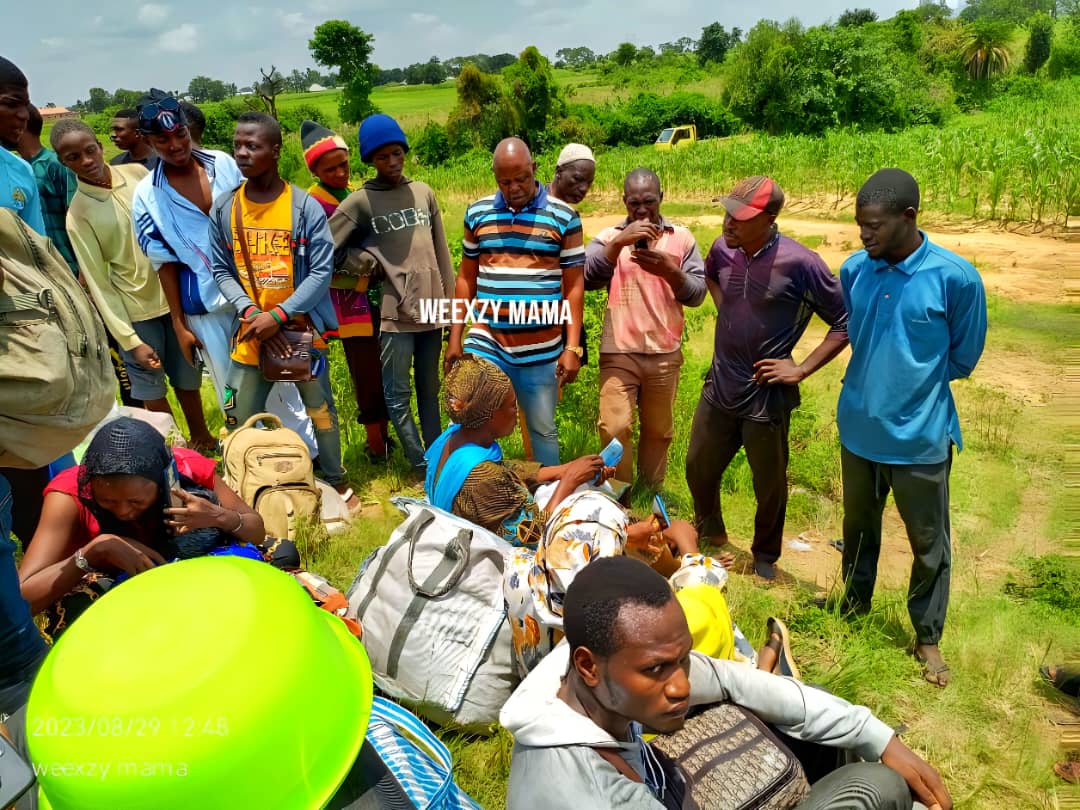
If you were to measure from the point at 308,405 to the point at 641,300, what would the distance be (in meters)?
1.96

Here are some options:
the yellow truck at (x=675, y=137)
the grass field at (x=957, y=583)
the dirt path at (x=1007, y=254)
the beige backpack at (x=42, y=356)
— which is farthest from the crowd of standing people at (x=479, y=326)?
the yellow truck at (x=675, y=137)

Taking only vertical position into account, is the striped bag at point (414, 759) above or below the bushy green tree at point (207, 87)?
below

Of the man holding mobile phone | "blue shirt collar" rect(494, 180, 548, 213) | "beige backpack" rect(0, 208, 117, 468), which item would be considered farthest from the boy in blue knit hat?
"beige backpack" rect(0, 208, 117, 468)

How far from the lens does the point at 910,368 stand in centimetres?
291

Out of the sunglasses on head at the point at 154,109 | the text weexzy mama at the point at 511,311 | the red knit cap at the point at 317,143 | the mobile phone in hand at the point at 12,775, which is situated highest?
the sunglasses on head at the point at 154,109

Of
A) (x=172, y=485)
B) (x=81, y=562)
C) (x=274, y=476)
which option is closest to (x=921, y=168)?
(x=274, y=476)

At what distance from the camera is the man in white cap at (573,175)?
14.3ft

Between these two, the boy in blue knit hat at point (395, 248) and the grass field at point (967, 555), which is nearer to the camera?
the grass field at point (967, 555)

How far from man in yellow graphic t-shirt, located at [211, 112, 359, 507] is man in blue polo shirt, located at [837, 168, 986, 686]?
8.71 feet

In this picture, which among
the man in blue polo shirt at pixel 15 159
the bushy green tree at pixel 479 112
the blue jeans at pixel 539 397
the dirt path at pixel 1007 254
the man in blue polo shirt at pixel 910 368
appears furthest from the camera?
the bushy green tree at pixel 479 112

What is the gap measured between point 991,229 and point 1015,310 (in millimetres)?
A: 3618

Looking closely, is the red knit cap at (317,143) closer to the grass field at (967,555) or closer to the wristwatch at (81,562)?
the grass field at (967,555)

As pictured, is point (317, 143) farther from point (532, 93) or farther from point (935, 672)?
point (532, 93)

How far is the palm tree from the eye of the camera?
114ft
